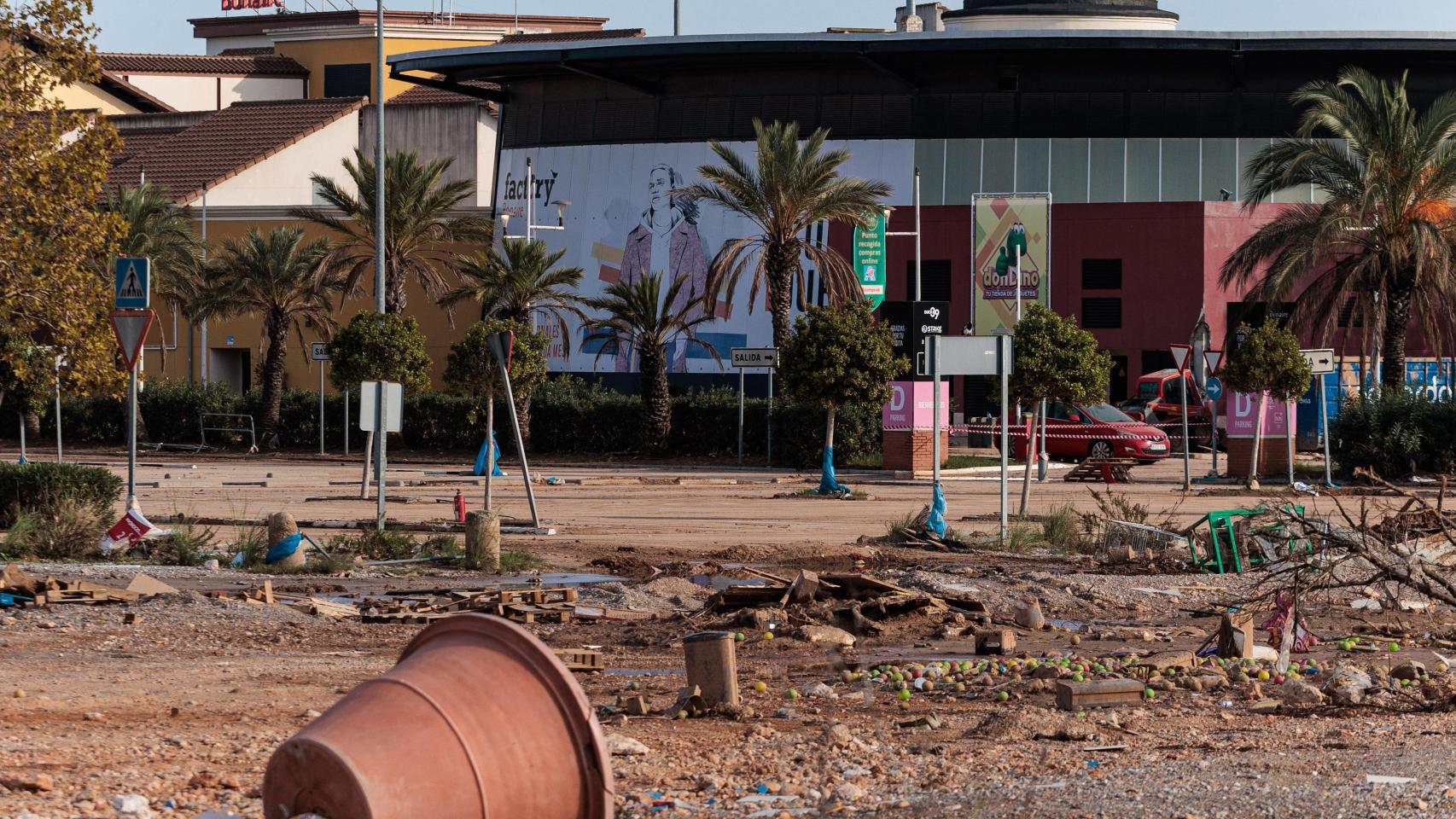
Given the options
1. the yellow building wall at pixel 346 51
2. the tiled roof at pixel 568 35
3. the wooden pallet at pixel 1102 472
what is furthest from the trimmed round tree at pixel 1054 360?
the yellow building wall at pixel 346 51

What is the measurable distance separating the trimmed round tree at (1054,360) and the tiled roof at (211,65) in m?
58.1

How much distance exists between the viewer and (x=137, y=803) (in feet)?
21.7

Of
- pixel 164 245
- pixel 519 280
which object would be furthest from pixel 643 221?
pixel 164 245

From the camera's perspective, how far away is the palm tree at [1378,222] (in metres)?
36.4

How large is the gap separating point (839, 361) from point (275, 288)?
72.4 feet

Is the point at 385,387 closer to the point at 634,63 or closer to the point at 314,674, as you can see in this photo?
the point at 314,674

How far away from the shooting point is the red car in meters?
39.6

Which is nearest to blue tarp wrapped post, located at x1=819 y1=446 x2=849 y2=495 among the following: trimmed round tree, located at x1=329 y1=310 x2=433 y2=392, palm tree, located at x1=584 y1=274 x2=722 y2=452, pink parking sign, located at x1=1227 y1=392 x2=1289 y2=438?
trimmed round tree, located at x1=329 y1=310 x2=433 y2=392

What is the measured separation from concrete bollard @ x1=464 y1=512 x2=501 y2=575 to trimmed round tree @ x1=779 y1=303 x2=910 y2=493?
1529 centimetres

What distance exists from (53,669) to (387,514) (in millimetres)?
14390

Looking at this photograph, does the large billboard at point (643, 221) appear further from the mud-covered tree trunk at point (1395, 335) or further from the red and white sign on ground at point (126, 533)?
the red and white sign on ground at point (126, 533)

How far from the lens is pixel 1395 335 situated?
123ft

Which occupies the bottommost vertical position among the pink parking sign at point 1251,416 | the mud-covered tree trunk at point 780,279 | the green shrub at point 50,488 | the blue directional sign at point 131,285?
the green shrub at point 50,488

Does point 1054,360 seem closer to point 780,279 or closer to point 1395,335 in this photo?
point 1395,335
